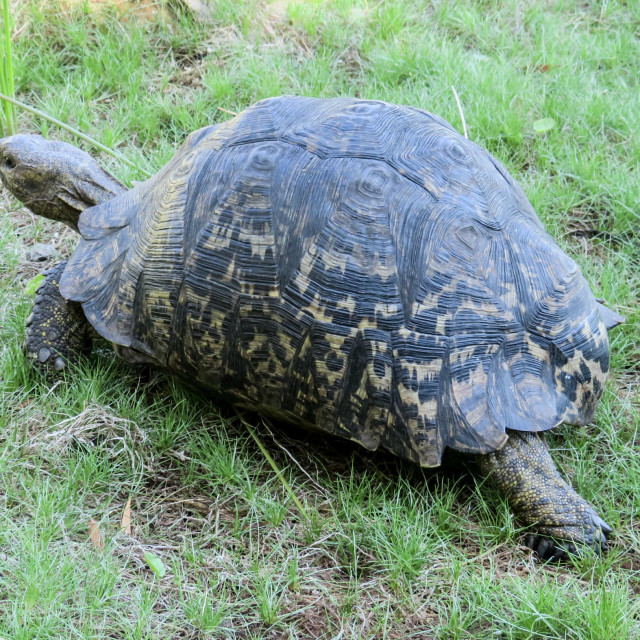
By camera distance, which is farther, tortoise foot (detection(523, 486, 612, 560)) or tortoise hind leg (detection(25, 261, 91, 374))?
tortoise hind leg (detection(25, 261, 91, 374))

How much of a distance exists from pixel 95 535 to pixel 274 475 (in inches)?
31.9

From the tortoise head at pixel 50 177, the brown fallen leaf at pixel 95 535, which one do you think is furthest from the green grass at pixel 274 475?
the tortoise head at pixel 50 177

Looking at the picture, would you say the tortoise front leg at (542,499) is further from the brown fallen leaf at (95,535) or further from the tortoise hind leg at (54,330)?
the tortoise hind leg at (54,330)

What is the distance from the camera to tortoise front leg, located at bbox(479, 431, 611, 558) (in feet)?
9.95

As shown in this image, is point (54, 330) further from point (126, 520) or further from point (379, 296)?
point (379, 296)

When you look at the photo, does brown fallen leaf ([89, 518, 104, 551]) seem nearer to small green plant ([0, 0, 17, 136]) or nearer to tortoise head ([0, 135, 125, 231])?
tortoise head ([0, 135, 125, 231])

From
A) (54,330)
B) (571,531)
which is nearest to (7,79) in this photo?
(54,330)

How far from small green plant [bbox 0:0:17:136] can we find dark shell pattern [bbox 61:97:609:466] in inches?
80.9

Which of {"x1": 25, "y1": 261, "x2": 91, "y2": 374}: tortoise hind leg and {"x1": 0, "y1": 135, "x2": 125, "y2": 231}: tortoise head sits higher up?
{"x1": 0, "y1": 135, "x2": 125, "y2": 231}: tortoise head

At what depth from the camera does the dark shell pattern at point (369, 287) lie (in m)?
3.05

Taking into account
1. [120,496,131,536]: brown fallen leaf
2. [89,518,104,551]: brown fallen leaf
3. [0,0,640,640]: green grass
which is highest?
[0,0,640,640]: green grass

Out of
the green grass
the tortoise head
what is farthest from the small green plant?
the tortoise head

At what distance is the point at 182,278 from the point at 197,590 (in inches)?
51.4

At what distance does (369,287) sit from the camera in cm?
306
